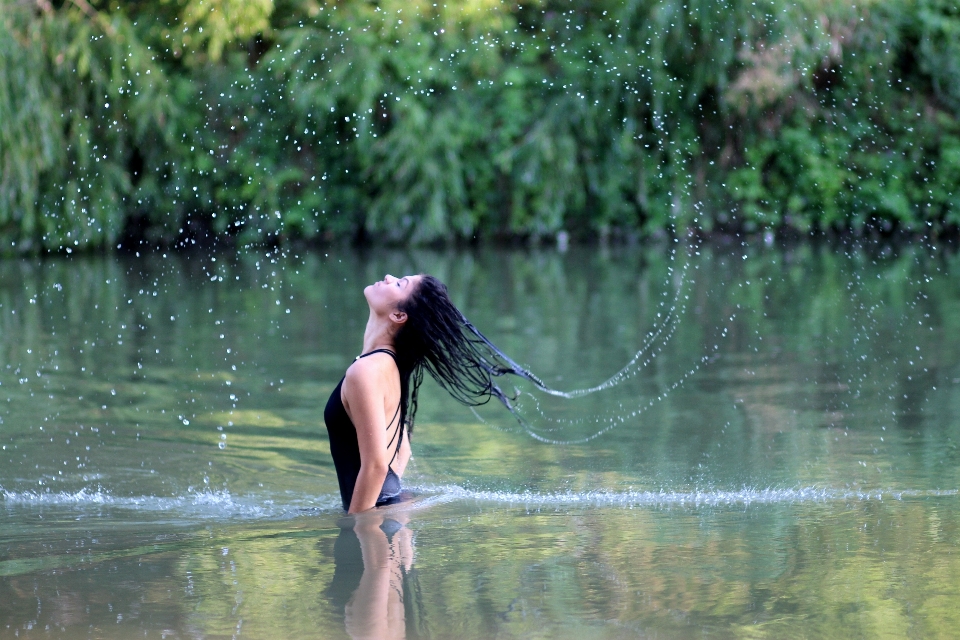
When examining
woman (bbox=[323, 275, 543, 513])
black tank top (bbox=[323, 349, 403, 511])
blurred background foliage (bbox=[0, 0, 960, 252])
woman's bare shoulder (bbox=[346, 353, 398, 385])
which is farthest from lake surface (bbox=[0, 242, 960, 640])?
blurred background foliage (bbox=[0, 0, 960, 252])

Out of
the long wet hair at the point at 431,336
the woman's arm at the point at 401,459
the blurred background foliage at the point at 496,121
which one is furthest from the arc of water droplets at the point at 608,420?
the blurred background foliage at the point at 496,121

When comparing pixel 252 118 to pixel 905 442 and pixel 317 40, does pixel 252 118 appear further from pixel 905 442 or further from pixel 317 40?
pixel 905 442

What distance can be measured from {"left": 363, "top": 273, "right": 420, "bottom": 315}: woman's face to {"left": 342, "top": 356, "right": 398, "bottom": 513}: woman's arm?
0.23 metres

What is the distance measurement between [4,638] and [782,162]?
19349mm

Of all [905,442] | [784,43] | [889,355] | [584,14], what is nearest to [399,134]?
[584,14]

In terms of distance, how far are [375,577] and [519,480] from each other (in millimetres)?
1817

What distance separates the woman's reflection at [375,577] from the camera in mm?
3867

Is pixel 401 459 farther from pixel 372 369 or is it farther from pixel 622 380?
pixel 622 380

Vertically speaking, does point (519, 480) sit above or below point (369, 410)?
below

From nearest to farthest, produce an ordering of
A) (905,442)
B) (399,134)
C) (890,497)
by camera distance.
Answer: (890,497), (905,442), (399,134)

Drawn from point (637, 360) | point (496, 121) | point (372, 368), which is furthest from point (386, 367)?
point (496, 121)

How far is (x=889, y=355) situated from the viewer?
31.1ft

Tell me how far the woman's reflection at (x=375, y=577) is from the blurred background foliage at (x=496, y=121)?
15051 mm

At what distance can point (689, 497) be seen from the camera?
5.60 meters
